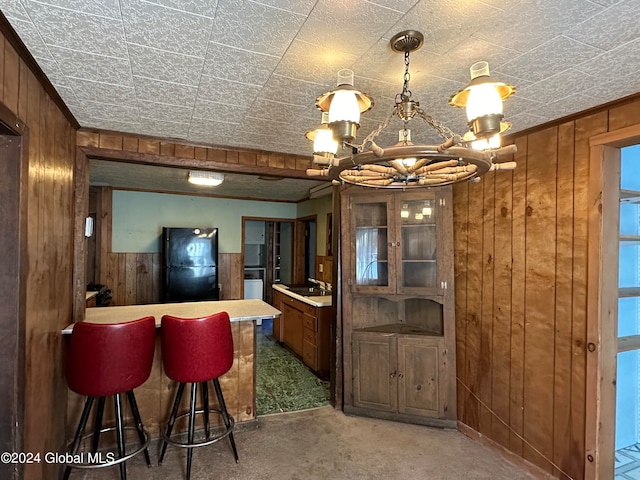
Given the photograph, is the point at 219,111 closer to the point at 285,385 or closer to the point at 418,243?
the point at 418,243

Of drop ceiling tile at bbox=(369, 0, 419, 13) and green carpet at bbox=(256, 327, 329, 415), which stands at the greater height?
drop ceiling tile at bbox=(369, 0, 419, 13)

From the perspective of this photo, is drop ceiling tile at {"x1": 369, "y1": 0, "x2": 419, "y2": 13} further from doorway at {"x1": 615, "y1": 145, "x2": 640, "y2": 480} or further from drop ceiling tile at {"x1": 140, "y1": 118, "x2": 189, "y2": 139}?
doorway at {"x1": 615, "y1": 145, "x2": 640, "y2": 480}

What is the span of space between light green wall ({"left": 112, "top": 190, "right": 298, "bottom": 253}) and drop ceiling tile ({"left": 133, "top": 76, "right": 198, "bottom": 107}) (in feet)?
12.3

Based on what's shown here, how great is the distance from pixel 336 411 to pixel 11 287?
2.62 meters

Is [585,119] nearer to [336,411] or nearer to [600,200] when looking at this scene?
[600,200]

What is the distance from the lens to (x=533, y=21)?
1.25 m

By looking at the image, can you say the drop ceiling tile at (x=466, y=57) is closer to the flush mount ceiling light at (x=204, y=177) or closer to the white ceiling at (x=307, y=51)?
the white ceiling at (x=307, y=51)

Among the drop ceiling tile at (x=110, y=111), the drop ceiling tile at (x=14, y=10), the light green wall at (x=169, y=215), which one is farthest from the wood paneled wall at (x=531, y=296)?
the light green wall at (x=169, y=215)

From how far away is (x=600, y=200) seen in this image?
6.45ft

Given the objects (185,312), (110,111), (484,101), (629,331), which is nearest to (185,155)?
(110,111)

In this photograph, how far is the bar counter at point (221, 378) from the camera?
2670mm

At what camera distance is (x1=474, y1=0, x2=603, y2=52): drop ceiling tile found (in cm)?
117

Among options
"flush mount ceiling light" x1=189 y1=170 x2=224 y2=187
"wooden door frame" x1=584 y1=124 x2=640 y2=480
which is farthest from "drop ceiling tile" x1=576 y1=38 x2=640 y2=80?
"flush mount ceiling light" x1=189 y1=170 x2=224 y2=187

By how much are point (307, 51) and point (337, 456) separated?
2.56 m
